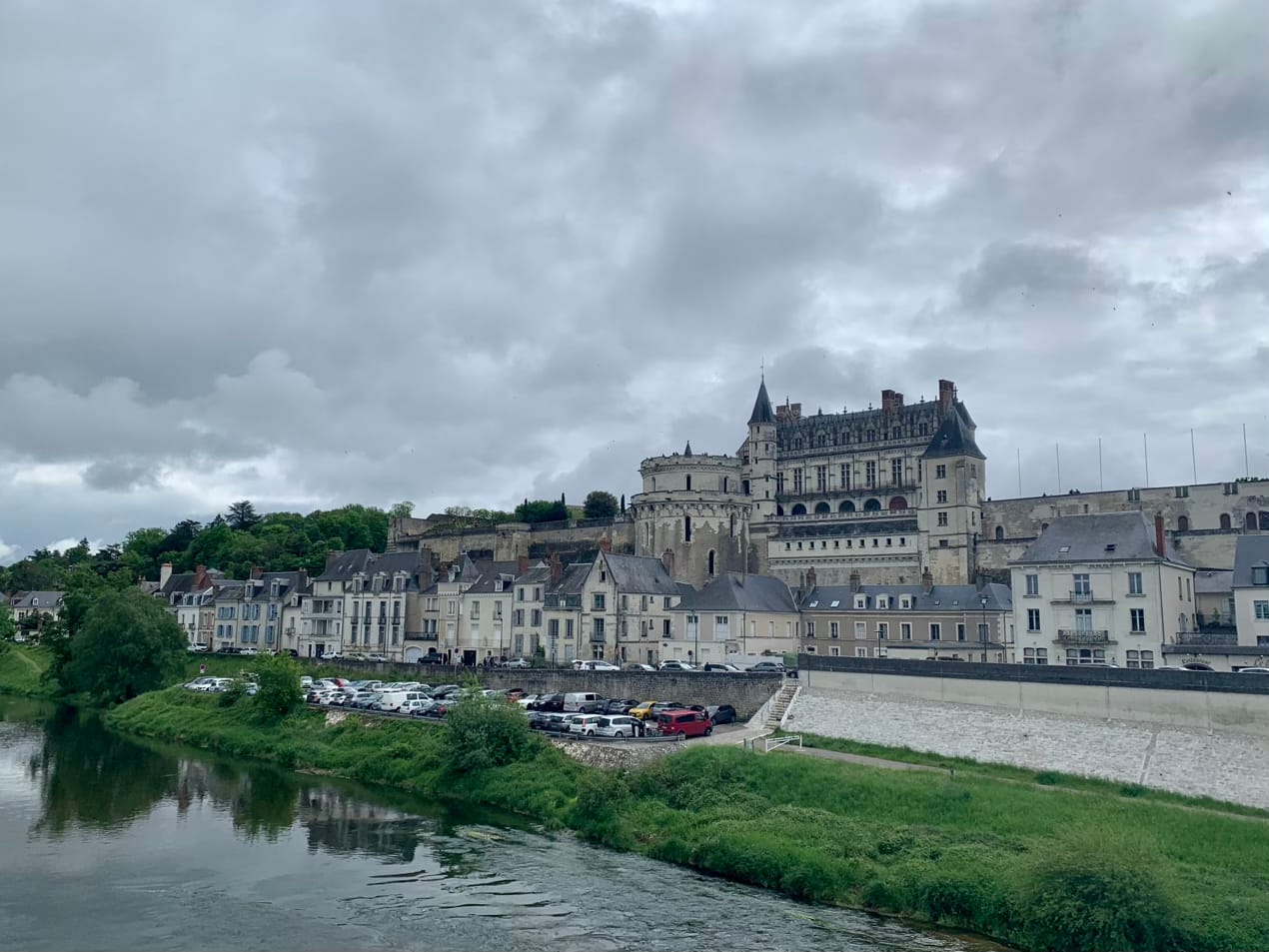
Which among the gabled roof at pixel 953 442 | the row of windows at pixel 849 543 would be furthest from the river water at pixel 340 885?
the gabled roof at pixel 953 442

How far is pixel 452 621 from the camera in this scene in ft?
191

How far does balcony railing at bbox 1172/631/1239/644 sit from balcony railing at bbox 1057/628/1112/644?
7.69 feet

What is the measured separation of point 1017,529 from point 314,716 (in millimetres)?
44298

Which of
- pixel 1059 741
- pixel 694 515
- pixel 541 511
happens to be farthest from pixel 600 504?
pixel 1059 741

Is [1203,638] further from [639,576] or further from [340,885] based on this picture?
[340,885]

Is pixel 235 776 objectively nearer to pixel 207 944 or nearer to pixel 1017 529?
pixel 207 944

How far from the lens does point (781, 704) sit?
3641 cm

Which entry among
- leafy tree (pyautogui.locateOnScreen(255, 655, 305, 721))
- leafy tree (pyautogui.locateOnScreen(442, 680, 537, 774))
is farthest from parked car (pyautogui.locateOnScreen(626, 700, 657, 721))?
leafy tree (pyautogui.locateOnScreen(255, 655, 305, 721))

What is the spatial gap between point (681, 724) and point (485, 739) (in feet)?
20.1

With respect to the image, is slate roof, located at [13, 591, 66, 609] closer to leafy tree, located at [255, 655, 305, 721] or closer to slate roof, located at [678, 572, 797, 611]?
leafy tree, located at [255, 655, 305, 721]

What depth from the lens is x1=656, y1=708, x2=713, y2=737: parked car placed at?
3359 cm

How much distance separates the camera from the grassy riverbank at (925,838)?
18281 millimetres

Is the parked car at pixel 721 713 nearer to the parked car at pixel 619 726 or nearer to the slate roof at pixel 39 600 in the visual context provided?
the parked car at pixel 619 726

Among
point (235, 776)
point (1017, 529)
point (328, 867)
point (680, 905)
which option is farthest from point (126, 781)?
point (1017, 529)
